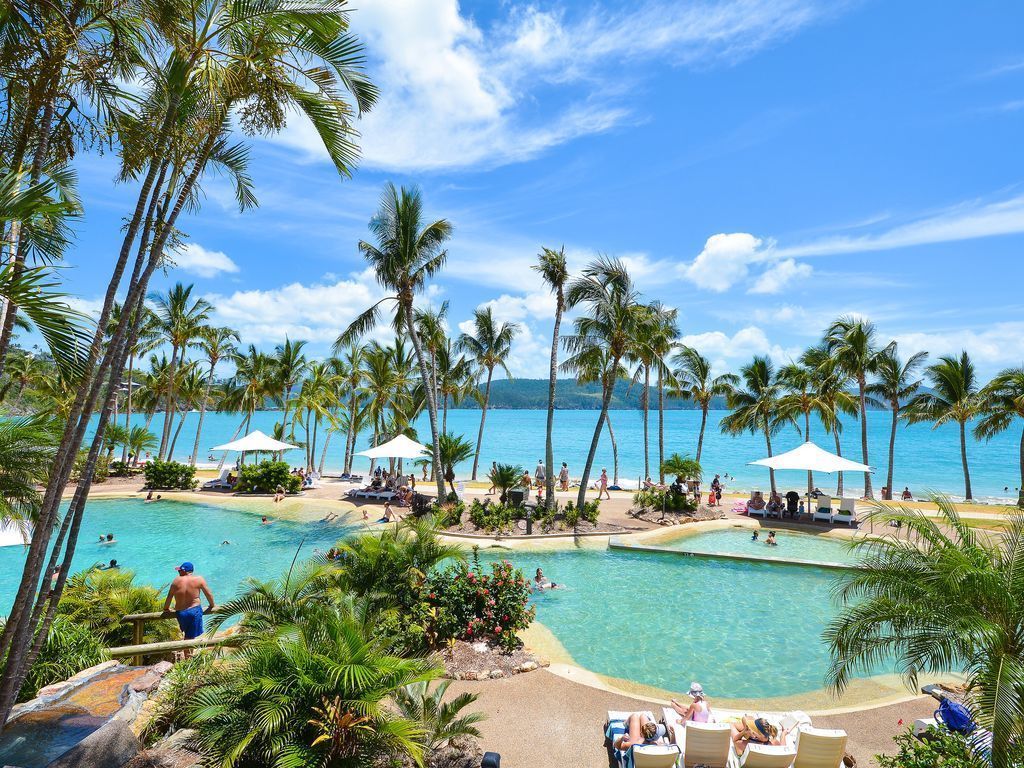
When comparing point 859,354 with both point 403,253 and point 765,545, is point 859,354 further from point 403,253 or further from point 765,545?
point 403,253

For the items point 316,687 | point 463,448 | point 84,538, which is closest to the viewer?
point 316,687

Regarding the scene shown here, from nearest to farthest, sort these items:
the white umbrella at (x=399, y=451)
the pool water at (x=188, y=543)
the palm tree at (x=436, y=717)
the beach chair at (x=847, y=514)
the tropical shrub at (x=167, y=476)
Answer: the palm tree at (x=436, y=717), the pool water at (x=188, y=543), the beach chair at (x=847, y=514), the white umbrella at (x=399, y=451), the tropical shrub at (x=167, y=476)

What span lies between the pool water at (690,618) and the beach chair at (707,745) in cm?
273

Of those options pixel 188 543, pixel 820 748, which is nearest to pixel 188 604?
pixel 820 748

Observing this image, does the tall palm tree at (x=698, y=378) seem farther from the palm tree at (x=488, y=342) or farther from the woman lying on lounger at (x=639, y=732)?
the woman lying on lounger at (x=639, y=732)

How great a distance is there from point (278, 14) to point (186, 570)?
8010 mm

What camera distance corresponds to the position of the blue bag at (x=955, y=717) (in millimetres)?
6273

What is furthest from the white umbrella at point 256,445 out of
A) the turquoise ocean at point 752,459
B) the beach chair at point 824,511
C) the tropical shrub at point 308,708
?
the beach chair at point 824,511

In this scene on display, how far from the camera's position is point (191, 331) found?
93.8ft

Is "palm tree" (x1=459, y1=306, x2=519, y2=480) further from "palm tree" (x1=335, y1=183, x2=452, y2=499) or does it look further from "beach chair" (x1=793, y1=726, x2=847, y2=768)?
"beach chair" (x1=793, y1=726, x2=847, y2=768)

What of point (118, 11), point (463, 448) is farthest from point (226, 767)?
point (463, 448)

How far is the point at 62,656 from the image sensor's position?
727 cm

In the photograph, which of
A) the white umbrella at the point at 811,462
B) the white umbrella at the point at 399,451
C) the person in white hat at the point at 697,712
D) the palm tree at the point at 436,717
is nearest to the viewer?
the palm tree at the point at 436,717

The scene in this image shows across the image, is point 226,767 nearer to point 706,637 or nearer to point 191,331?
point 706,637
